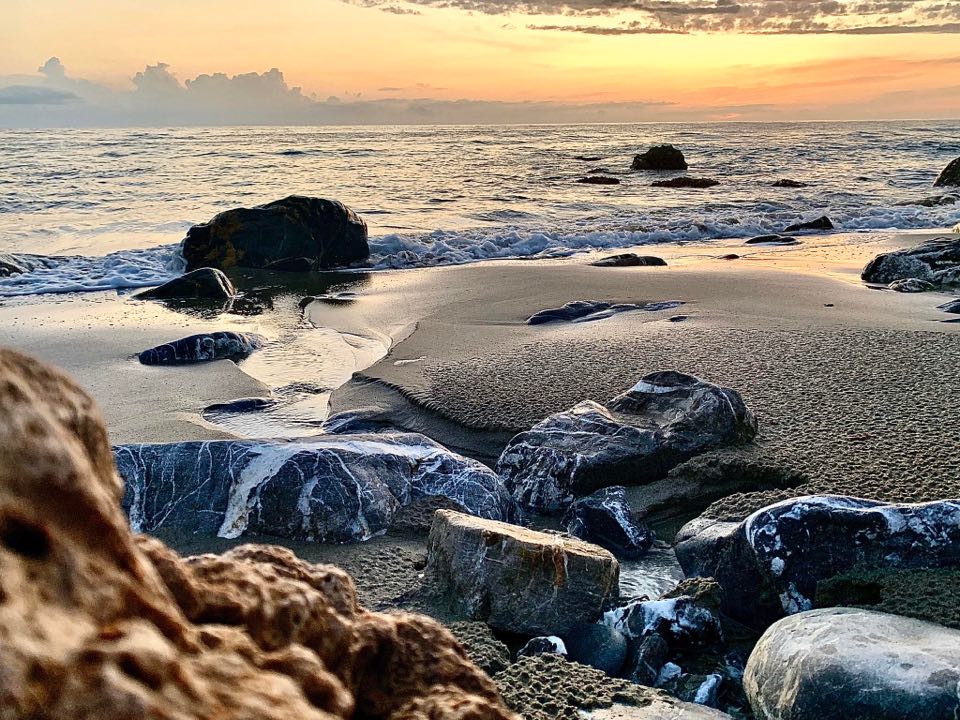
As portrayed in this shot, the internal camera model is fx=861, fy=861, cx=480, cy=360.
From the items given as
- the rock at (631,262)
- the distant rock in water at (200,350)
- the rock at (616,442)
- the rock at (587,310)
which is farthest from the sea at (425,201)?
the rock at (616,442)

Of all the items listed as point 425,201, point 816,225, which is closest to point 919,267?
point 816,225

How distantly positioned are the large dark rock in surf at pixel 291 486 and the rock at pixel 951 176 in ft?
67.4

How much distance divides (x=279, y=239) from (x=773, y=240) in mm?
6914

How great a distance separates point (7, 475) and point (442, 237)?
38.8 ft

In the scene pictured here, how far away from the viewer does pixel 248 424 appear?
15.8 feet

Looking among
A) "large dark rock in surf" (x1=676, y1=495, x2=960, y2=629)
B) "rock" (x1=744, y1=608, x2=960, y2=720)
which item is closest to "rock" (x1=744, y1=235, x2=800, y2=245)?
"large dark rock in surf" (x1=676, y1=495, x2=960, y2=629)

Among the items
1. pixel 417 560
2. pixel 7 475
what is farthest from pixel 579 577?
pixel 7 475

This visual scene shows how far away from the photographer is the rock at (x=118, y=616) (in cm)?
81

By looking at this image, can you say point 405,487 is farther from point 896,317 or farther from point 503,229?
point 503,229

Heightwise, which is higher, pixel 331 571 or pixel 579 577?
pixel 331 571

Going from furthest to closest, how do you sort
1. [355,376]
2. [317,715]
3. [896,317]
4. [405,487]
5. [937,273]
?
[937,273], [896,317], [355,376], [405,487], [317,715]

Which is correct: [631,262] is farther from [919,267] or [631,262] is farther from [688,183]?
[688,183]

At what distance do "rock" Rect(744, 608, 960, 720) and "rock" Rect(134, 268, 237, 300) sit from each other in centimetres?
744

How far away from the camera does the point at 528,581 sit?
271 centimetres
